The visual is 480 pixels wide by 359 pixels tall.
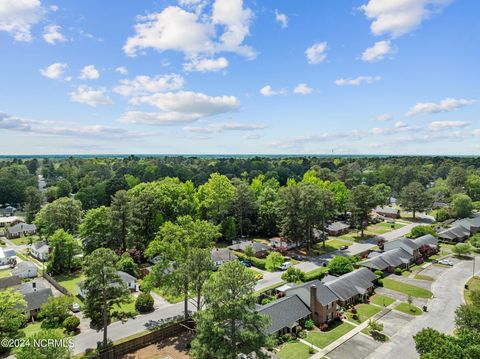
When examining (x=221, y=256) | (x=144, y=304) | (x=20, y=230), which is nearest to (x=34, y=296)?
(x=144, y=304)

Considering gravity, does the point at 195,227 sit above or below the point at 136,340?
above

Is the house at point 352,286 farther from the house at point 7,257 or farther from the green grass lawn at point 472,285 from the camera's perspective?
the house at point 7,257

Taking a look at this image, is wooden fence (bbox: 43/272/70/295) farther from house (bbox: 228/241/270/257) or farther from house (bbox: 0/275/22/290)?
house (bbox: 228/241/270/257)

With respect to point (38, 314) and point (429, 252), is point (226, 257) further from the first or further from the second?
point (429, 252)

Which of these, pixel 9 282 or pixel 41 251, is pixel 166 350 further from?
pixel 41 251

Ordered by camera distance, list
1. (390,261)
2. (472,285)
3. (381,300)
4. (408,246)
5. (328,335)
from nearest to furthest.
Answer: (328,335) → (381,300) → (472,285) → (390,261) → (408,246)

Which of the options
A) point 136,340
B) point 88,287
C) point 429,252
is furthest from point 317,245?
point 88,287
